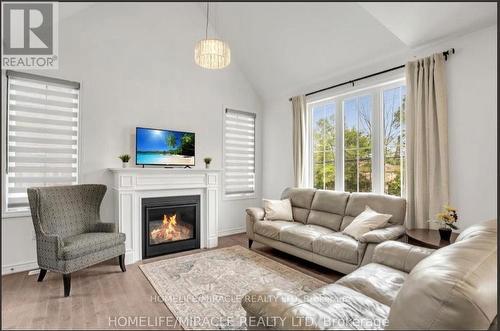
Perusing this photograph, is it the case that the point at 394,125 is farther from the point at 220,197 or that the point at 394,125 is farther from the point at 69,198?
the point at 69,198

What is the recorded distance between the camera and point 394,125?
3.46 meters

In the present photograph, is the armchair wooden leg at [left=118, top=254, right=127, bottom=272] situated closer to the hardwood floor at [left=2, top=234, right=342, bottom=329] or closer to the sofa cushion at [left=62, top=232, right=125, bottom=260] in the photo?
the hardwood floor at [left=2, top=234, right=342, bottom=329]

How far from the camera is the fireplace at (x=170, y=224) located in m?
3.57

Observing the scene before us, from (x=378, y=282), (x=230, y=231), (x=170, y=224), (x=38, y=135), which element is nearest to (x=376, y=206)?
(x=378, y=282)

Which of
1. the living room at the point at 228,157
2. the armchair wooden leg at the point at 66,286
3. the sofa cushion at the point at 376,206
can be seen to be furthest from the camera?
the sofa cushion at the point at 376,206

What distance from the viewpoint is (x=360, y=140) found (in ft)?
12.5

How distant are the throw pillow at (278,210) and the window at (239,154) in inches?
42.6

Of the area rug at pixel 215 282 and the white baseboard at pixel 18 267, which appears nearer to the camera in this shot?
the area rug at pixel 215 282

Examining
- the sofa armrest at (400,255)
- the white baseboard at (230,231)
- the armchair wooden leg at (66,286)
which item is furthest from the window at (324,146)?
the armchair wooden leg at (66,286)

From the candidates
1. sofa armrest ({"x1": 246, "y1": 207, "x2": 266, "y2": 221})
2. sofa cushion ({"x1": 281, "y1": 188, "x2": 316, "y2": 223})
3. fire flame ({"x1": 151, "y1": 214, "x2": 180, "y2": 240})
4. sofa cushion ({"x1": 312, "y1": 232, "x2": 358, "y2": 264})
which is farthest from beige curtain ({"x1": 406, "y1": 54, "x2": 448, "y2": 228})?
fire flame ({"x1": 151, "y1": 214, "x2": 180, "y2": 240})

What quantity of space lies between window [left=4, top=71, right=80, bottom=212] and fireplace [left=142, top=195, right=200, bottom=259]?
3.63ft

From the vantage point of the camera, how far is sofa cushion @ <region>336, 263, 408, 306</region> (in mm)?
1686

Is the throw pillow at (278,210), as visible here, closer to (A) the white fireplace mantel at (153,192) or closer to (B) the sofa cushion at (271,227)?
(B) the sofa cushion at (271,227)

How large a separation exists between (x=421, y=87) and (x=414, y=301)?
289 cm
